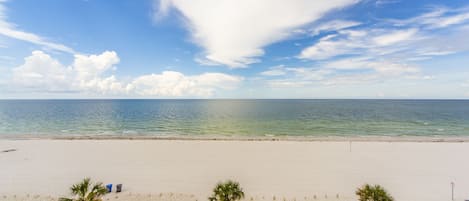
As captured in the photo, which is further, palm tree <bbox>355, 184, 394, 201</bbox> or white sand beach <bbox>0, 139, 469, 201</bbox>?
white sand beach <bbox>0, 139, 469, 201</bbox>

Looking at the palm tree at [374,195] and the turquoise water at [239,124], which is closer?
the palm tree at [374,195]

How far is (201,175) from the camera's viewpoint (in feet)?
54.9

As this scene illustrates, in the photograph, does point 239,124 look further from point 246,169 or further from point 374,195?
point 374,195

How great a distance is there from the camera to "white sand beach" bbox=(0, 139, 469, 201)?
13.8 m

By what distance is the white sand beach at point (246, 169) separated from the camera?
45.3ft

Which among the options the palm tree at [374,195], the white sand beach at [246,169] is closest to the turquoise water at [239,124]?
the white sand beach at [246,169]

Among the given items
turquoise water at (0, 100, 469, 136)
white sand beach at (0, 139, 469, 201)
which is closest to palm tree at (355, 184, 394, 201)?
white sand beach at (0, 139, 469, 201)

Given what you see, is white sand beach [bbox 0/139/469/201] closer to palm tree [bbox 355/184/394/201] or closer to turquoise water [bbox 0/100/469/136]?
palm tree [bbox 355/184/394/201]

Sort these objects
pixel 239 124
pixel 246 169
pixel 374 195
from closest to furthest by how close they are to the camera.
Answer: pixel 374 195 < pixel 246 169 < pixel 239 124

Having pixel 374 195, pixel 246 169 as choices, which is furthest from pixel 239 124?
pixel 374 195

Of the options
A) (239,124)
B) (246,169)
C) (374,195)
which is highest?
(374,195)

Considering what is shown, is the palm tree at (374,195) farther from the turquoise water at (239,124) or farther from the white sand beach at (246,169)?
the turquoise water at (239,124)

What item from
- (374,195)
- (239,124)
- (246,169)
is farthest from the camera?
(239,124)

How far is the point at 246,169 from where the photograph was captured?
18.0 metres
